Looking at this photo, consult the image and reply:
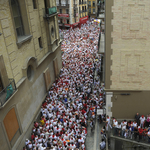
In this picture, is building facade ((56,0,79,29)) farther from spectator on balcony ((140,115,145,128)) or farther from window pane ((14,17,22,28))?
spectator on balcony ((140,115,145,128))

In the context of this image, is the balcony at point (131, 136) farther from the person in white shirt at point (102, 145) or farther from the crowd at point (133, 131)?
the person in white shirt at point (102, 145)

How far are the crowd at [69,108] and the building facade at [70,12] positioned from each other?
2749cm

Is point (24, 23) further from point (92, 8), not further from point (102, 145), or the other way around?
point (92, 8)

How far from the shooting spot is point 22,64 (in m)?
12.9

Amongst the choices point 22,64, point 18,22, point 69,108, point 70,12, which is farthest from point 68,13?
point 22,64

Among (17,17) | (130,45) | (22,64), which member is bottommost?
(22,64)

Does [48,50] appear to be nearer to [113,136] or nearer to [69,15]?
[113,136]

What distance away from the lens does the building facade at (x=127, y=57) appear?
34.4 ft

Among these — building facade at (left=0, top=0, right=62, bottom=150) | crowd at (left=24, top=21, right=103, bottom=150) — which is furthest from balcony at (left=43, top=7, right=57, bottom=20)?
crowd at (left=24, top=21, right=103, bottom=150)

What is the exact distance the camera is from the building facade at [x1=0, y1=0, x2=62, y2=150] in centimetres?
1042

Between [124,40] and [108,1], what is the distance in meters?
2.70

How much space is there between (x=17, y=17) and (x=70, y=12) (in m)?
39.4

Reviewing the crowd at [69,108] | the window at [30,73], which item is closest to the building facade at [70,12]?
the crowd at [69,108]

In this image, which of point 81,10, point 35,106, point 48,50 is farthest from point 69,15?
point 35,106
